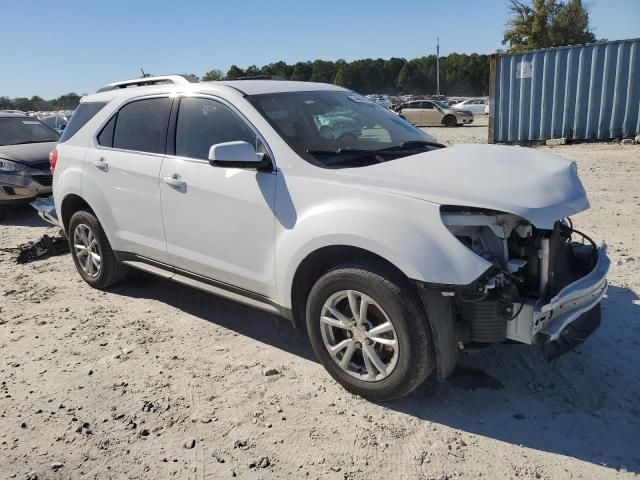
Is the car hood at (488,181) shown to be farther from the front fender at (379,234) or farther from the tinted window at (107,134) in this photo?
the tinted window at (107,134)

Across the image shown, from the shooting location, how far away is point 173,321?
4.60 meters

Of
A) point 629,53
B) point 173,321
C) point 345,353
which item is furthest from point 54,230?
point 629,53

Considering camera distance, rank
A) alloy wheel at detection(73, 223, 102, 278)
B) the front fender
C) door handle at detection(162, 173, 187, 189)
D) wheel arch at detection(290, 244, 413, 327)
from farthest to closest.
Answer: alloy wheel at detection(73, 223, 102, 278) < door handle at detection(162, 173, 187, 189) < wheel arch at detection(290, 244, 413, 327) < the front fender

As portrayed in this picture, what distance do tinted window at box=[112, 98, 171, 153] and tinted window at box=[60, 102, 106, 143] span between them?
45cm

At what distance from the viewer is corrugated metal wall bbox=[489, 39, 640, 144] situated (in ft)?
46.9

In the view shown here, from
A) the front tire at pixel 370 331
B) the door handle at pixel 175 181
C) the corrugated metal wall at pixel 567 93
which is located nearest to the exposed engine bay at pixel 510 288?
the front tire at pixel 370 331

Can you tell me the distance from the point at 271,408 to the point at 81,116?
3535 millimetres

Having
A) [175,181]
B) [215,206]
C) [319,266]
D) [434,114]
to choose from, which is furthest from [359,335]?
[434,114]

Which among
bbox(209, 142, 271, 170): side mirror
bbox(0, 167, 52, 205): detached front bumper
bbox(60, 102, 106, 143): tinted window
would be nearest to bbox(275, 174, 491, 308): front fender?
bbox(209, 142, 271, 170): side mirror

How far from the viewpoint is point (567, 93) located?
15.1 metres

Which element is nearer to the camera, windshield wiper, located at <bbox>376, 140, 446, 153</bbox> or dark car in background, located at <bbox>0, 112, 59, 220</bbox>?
windshield wiper, located at <bbox>376, 140, 446, 153</bbox>

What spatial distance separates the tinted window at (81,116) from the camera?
5074 millimetres

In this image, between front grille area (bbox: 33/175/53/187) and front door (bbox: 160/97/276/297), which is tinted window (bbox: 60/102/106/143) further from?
front grille area (bbox: 33/175/53/187)

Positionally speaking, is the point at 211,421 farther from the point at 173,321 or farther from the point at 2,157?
the point at 2,157
